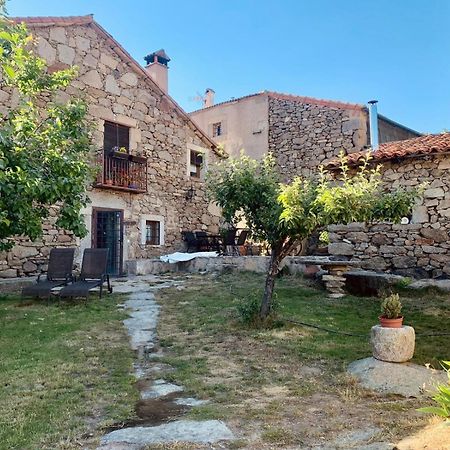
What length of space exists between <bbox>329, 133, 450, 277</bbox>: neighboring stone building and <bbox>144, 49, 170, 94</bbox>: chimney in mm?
8274

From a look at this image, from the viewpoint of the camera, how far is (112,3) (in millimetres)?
8594

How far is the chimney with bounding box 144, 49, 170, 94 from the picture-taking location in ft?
48.2

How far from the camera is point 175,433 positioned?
2.63 meters

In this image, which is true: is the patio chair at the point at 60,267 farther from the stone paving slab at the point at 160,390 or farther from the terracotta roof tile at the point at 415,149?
the terracotta roof tile at the point at 415,149

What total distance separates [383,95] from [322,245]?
4924 mm

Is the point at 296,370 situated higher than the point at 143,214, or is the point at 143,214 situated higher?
the point at 143,214

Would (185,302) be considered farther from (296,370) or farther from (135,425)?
(135,425)

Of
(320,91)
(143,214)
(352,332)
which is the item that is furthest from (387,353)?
(320,91)

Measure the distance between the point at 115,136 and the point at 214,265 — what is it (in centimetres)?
452

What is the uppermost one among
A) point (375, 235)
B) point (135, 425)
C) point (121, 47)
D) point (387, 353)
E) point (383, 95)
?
point (121, 47)

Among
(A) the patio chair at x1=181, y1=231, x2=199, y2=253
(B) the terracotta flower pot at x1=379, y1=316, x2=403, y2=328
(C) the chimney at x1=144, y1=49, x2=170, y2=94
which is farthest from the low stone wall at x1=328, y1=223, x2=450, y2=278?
(C) the chimney at x1=144, y1=49, x2=170, y2=94

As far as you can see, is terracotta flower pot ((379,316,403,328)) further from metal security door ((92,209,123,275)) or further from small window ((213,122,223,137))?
small window ((213,122,223,137))

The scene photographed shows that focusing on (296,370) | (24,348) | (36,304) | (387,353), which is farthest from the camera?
(36,304)

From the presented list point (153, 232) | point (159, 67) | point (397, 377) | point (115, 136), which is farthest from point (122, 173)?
point (397, 377)
